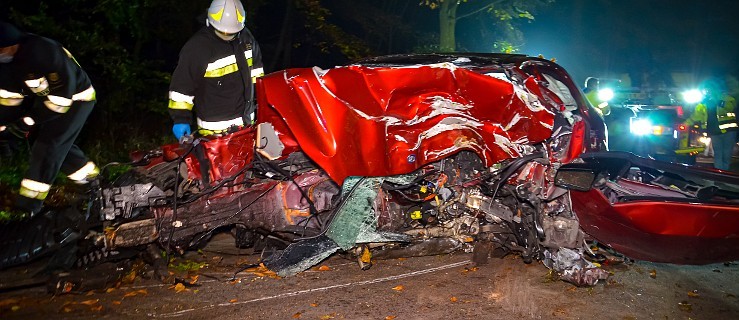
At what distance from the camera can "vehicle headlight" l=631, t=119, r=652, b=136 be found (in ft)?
27.4

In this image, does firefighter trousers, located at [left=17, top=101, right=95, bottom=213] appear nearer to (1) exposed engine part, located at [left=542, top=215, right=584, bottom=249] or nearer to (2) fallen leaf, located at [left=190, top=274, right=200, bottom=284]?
(2) fallen leaf, located at [left=190, top=274, right=200, bottom=284]

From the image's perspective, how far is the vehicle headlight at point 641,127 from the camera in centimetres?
835

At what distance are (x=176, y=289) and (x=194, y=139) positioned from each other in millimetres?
1031

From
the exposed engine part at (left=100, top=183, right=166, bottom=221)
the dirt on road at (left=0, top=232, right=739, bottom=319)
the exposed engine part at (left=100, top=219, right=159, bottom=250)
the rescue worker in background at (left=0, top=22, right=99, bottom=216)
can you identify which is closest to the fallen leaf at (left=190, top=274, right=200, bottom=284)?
the dirt on road at (left=0, top=232, right=739, bottom=319)

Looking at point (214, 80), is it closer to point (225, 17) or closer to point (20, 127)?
point (225, 17)

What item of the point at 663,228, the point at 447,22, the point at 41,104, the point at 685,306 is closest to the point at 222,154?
the point at 41,104

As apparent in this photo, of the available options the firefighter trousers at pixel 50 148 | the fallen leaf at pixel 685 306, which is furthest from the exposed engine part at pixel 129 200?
the fallen leaf at pixel 685 306

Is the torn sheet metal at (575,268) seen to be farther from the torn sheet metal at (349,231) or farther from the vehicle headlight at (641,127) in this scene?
the vehicle headlight at (641,127)

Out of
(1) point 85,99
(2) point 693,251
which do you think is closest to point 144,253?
(1) point 85,99

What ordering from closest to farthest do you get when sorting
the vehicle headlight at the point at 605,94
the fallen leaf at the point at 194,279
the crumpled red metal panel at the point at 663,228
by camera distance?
1. the crumpled red metal panel at the point at 663,228
2. the fallen leaf at the point at 194,279
3. the vehicle headlight at the point at 605,94

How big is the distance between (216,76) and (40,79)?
1.28m

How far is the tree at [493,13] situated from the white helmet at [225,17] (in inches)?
277

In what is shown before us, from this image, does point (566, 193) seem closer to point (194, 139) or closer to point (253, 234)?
point (253, 234)

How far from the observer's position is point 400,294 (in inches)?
145
